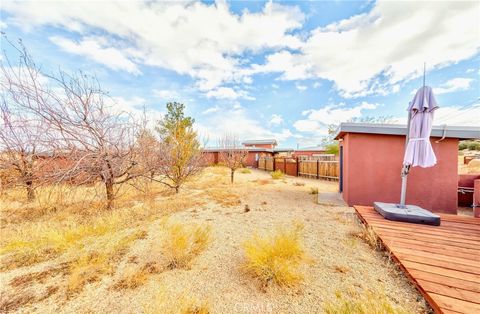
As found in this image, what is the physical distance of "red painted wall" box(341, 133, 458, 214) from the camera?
5523mm

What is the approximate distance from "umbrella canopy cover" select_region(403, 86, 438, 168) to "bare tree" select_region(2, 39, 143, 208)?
287 inches

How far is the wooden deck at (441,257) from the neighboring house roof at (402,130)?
9.17ft

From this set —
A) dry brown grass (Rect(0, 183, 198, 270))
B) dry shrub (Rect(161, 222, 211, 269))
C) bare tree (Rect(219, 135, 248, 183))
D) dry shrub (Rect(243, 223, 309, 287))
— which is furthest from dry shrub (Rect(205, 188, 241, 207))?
bare tree (Rect(219, 135, 248, 183))

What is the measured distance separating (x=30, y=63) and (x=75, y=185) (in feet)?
9.02

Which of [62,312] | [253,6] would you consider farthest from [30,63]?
[253,6]

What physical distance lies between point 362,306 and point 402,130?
6.17m

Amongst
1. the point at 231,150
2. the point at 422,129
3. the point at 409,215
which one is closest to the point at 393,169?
the point at 422,129

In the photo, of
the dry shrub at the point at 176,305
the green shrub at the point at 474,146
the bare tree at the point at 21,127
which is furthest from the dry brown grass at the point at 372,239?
the green shrub at the point at 474,146

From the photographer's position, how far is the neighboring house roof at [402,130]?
516 centimetres

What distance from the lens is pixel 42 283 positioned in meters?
2.41

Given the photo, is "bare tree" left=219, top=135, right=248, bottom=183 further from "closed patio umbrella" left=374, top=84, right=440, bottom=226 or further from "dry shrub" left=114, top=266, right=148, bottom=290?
"dry shrub" left=114, top=266, right=148, bottom=290

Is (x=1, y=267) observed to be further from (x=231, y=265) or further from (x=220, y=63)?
(x=220, y=63)

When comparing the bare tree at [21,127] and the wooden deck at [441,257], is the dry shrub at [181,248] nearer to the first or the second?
the wooden deck at [441,257]

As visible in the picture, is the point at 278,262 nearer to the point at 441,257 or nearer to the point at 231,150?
the point at 441,257
